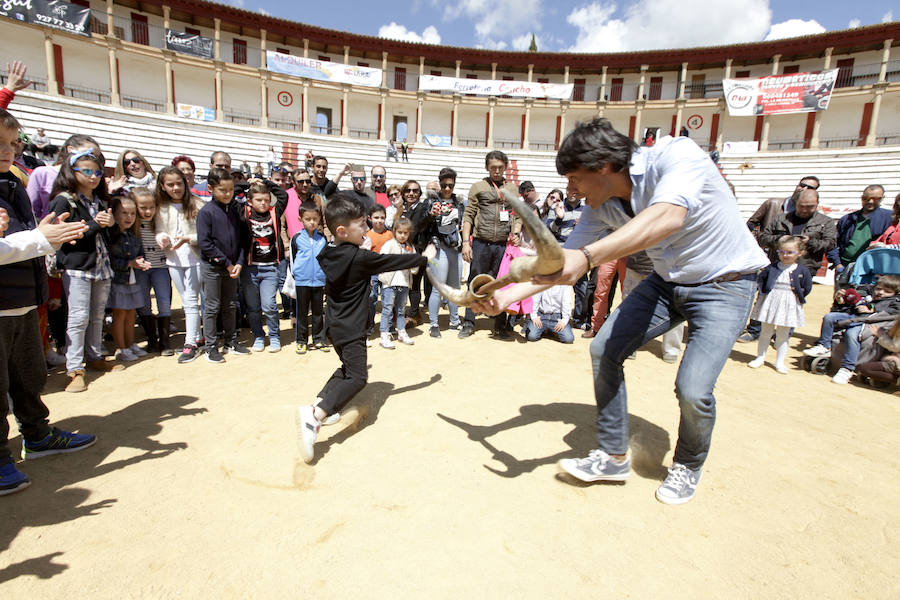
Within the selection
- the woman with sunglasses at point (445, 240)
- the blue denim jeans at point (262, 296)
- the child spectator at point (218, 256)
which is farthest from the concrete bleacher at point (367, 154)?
the child spectator at point (218, 256)

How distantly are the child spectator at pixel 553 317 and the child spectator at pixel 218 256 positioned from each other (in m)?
3.82

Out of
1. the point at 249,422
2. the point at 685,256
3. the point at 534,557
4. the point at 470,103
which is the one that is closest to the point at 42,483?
the point at 249,422

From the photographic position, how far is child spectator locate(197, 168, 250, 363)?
4.84 metres

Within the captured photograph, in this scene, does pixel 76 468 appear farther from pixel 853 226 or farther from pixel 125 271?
pixel 853 226

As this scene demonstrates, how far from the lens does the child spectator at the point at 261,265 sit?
5.32 meters

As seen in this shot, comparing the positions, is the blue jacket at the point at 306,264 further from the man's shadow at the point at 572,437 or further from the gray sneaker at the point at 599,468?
the gray sneaker at the point at 599,468

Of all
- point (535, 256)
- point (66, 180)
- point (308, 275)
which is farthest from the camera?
point (308, 275)

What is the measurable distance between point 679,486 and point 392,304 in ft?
13.4

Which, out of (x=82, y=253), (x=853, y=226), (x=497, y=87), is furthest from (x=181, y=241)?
(x=497, y=87)

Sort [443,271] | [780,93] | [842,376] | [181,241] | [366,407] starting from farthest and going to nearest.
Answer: [780,93] → [443,271] → [181,241] → [842,376] → [366,407]

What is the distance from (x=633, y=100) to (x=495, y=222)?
1350 inches

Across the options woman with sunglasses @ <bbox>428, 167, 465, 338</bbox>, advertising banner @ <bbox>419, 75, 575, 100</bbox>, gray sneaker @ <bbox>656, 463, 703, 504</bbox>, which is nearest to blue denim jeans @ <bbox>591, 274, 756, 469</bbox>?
gray sneaker @ <bbox>656, 463, 703, 504</bbox>

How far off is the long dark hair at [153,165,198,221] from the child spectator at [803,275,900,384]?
7675 millimetres

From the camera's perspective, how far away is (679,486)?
255cm
